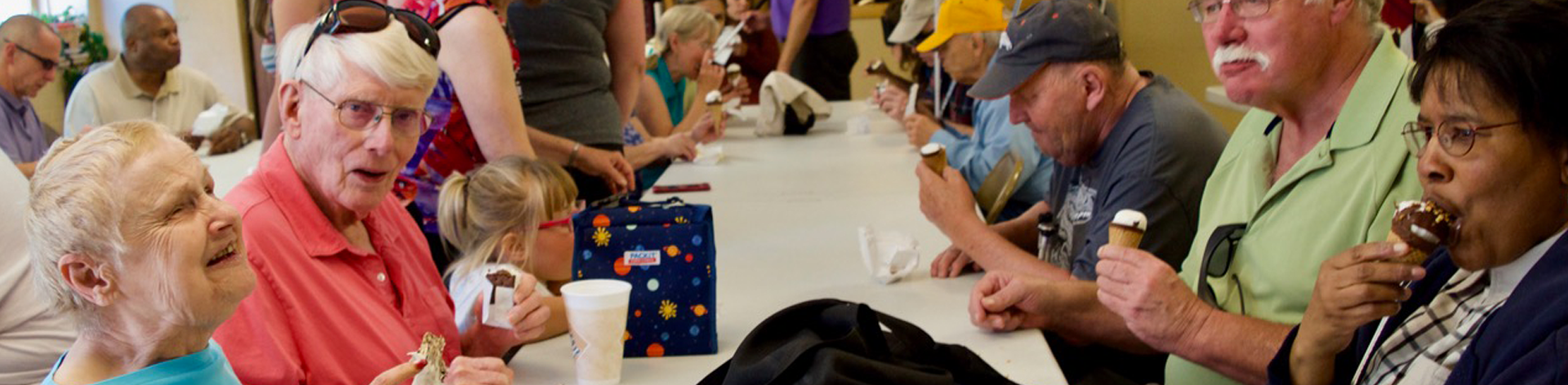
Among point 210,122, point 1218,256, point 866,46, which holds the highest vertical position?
point 1218,256

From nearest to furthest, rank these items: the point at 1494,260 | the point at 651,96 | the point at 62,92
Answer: the point at 1494,260 < the point at 651,96 < the point at 62,92

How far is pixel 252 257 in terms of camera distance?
1.60 meters

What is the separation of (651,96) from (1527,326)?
420cm

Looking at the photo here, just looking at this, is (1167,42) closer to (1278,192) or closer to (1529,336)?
(1278,192)

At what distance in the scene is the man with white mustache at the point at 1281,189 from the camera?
1814 millimetres

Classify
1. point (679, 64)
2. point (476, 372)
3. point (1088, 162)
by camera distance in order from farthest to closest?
point (679, 64) → point (1088, 162) → point (476, 372)

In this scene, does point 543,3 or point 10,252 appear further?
point 543,3

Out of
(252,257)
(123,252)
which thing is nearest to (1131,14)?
(252,257)

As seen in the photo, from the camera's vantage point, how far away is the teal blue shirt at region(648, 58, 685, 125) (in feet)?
18.4

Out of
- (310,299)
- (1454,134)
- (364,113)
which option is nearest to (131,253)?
(310,299)

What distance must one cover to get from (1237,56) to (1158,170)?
36 cm

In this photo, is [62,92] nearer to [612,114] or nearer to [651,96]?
[651,96]

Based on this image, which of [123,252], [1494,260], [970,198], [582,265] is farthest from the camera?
[970,198]

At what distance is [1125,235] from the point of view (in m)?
1.87
